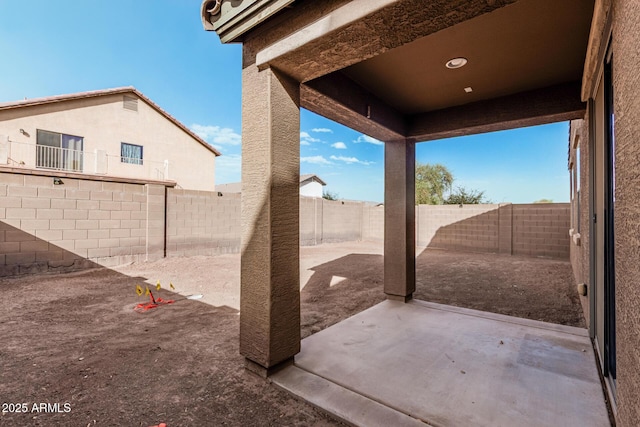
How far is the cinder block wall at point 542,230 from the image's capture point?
913 cm

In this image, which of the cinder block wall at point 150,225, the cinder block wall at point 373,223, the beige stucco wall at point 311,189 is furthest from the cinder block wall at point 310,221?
the beige stucco wall at point 311,189

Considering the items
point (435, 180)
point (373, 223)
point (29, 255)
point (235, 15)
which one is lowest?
point (29, 255)

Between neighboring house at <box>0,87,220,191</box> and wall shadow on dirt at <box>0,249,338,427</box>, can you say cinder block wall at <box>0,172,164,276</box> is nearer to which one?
wall shadow on dirt at <box>0,249,338,427</box>

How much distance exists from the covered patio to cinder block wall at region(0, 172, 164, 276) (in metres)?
6.28

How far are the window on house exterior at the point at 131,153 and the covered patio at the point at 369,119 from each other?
1230 centimetres

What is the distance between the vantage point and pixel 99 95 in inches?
465

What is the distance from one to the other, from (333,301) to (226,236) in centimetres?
601

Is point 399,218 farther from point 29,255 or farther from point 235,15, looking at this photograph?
point 29,255

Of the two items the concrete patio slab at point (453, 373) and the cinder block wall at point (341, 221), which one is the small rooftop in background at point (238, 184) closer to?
the cinder block wall at point (341, 221)

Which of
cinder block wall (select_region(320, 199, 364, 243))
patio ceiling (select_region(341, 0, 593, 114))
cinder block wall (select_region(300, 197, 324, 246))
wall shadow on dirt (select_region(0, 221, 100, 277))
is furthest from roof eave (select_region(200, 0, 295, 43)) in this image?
cinder block wall (select_region(320, 199, 364, 243))

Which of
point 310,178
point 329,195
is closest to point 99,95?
point 310,178

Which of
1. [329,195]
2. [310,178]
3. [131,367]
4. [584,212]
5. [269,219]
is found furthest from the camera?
[329,195]

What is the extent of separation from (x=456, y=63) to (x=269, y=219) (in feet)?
7.39

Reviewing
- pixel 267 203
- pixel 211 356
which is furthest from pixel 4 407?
pixel 267 203
